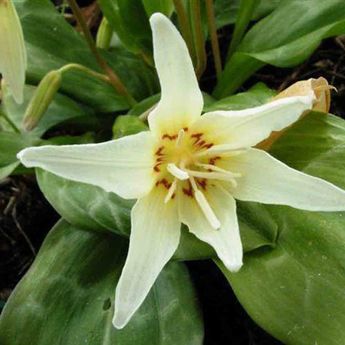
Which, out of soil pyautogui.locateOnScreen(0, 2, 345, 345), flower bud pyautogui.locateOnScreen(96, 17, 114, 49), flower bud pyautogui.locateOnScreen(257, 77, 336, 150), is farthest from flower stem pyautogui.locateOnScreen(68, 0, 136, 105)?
flower bud pyautogui.locateOnScreen(257, 77, 336, 150)

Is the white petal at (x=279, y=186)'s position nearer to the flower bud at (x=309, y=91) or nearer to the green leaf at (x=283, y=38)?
the flower bud at (x=309, y=91)

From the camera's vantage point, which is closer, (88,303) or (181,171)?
(181,171)

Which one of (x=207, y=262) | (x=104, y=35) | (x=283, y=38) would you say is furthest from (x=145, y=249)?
(x=104, y=35)

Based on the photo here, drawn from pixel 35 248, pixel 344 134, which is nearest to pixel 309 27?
pixel 344 134

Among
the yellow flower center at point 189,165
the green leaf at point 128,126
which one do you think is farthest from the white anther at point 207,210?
the green leaf at point 128,126

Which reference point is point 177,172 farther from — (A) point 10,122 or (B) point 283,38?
(A) point 10,122

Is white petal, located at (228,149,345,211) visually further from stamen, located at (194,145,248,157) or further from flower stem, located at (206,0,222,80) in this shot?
flower stem, located at (206,0,222,80)
